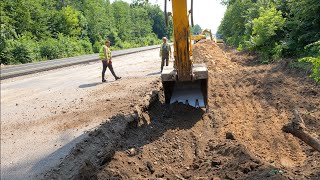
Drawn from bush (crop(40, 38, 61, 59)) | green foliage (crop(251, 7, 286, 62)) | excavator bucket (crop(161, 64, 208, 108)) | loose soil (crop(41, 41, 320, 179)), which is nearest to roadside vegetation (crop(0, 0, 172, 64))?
bush (crop(40, 38, 61, 59))

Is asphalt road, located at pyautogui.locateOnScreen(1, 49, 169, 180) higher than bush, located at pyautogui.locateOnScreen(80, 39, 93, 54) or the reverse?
higher

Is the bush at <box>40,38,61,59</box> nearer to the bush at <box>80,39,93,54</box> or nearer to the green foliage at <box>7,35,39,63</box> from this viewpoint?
the green foliage at <box>7,35,39,63</box>

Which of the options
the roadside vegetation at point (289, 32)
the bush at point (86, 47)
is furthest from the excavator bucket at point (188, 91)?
the bush at point (86, 47)

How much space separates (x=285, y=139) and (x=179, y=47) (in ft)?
10.1

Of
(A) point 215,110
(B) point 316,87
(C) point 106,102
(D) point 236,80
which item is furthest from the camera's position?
(D) point 236,80

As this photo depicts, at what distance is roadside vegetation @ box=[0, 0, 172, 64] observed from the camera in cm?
3384

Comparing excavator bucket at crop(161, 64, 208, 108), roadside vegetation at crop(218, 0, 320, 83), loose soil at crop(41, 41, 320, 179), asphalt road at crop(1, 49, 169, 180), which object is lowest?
asphalt road at crop(1, 49, 169, 180)

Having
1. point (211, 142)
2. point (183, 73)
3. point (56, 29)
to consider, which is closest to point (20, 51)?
point (56, 29)

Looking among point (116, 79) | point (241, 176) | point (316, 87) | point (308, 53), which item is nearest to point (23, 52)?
point (116, 79)

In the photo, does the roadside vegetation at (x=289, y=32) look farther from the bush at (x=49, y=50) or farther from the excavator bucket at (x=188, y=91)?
the bush at (x=49, y=50)

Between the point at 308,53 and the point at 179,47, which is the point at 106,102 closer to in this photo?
the point at 179,47

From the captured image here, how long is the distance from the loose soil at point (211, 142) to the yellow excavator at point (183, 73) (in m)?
0.36

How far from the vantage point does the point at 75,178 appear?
5.29 m

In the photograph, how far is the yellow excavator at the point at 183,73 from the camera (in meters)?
7.82
